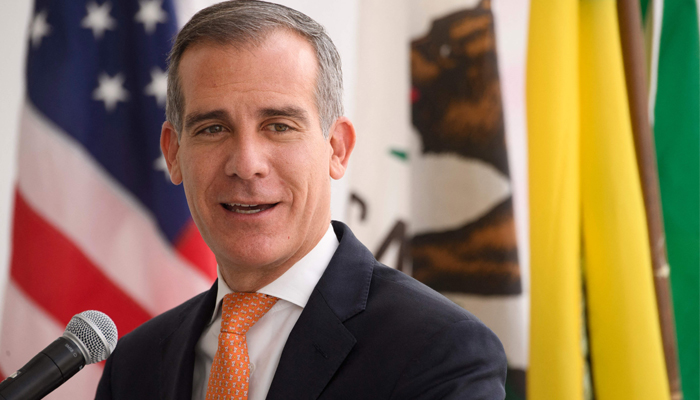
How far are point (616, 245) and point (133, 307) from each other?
2.01m

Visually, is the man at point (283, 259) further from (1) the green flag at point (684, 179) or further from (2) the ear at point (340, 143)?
(1) the green flag at point (684, 179)

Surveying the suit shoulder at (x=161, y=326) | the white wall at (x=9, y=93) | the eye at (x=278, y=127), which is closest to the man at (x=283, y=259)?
the eye at (x=278, y=127)

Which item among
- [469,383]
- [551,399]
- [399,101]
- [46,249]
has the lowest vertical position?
[551,399]

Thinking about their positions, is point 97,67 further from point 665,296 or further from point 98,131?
point 665,296

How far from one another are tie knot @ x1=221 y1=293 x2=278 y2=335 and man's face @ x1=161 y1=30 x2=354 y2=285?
0.08 meters

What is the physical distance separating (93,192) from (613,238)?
84.9 inches

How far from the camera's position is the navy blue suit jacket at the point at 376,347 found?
1247 mm

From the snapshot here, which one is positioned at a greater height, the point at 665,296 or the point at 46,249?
the point at 46,249

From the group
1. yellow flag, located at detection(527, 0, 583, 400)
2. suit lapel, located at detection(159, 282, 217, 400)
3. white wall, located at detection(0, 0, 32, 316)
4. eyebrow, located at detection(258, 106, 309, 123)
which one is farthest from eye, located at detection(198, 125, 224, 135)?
white wall, located at detection(0, 0, 32, 316)

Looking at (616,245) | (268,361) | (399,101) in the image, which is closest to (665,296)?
(616,245)

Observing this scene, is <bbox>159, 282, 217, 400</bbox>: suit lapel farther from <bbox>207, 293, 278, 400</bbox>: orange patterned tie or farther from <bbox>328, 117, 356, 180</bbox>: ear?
<bbox>328, 117, 356, 180</bbox>: ear

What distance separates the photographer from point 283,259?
150cm

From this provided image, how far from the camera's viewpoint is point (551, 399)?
2.25m

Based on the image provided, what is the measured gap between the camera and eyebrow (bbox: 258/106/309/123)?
1.41m
